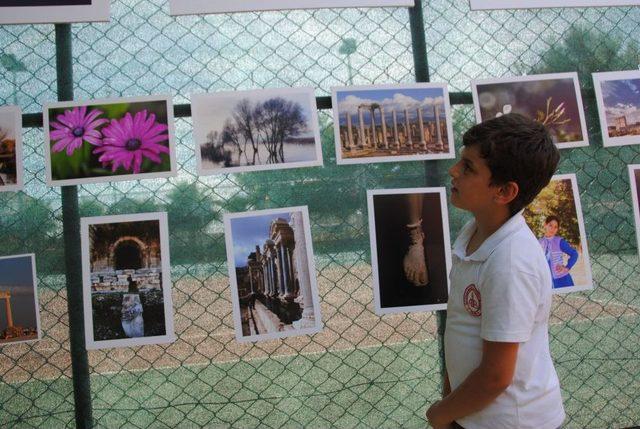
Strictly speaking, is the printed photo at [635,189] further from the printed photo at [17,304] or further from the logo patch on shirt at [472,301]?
the printed photo at [17,304]

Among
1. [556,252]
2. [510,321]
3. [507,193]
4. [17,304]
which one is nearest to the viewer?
[510,321]

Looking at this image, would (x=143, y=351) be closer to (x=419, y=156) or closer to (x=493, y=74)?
(x=419, y=156)

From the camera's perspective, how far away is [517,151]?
101cm

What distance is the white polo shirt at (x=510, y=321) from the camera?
0.93 m

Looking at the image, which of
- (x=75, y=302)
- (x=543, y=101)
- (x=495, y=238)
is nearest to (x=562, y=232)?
(x=543, y=101)

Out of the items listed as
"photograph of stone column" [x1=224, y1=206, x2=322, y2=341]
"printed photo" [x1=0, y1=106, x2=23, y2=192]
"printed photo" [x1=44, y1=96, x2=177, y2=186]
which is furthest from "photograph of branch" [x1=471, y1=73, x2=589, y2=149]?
"printed photo" [x1=0, y1=106, x2=23, y2=192]

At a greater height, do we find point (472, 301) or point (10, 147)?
point (10, 147)

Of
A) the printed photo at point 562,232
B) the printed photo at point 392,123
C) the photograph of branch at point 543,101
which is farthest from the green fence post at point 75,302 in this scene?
the printed photo at point 562,232

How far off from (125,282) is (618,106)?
1756 millimetres

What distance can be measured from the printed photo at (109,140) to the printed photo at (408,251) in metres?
0.68

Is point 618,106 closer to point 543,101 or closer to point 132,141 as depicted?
point 543,101

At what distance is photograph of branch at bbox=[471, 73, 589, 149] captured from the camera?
1753 millimetres

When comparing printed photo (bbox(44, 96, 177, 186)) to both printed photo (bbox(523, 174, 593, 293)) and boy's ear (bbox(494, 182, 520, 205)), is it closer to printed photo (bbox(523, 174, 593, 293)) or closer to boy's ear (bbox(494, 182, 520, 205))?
boy's ear (bbox(494, 182, 520, 205))

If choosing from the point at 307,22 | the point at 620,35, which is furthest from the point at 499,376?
the point at 620,35
